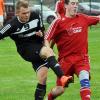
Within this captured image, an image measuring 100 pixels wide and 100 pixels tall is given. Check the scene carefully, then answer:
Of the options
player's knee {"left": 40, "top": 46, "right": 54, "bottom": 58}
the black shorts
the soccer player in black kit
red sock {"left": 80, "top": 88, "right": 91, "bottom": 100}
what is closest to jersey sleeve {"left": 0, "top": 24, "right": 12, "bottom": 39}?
the soccer player in black kit

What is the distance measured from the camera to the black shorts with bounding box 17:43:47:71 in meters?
10.8

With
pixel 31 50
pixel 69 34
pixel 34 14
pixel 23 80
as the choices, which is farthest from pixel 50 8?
pixel 69 34

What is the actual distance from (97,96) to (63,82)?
2.72m

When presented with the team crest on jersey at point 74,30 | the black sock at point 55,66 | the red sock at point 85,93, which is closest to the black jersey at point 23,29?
the team crest on jersey at point 74,30

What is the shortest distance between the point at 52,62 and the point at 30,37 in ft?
3.19

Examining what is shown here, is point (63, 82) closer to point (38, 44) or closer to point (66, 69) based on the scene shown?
point (66, 69)

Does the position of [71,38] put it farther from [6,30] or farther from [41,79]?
[6,30]

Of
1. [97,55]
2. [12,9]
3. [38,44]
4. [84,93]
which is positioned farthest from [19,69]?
[12,9]

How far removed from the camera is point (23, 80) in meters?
14.6

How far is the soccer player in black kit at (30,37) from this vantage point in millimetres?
10625

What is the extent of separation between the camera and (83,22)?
10.6 meters

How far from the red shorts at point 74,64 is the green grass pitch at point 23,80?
1699 millimetres

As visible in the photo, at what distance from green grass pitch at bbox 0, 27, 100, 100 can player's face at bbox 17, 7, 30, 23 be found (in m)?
2.07

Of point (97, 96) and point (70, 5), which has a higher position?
point (70, 5)
